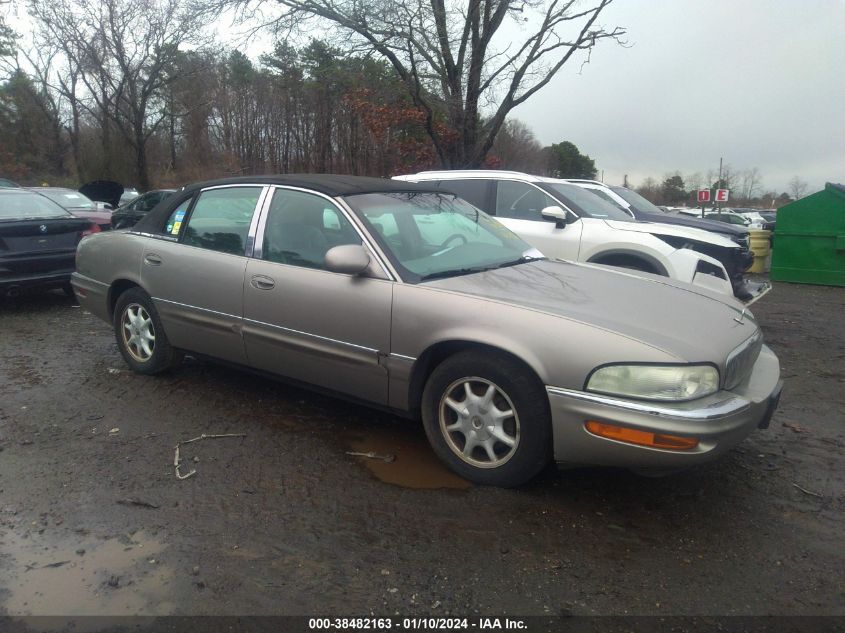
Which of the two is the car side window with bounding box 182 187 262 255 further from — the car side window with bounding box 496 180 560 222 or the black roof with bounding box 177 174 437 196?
the car side window with bounding box 496 180 560 222

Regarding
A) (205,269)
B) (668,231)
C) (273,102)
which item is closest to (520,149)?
(273,102)

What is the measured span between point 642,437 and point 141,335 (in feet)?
12.3

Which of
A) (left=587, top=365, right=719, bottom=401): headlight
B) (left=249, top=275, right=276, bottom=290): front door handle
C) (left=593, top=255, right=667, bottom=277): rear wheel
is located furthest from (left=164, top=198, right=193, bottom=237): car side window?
(left=593, top=255, right=667, bottom=277): rear wheel

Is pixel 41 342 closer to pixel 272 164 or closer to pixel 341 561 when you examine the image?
pixel 341 561

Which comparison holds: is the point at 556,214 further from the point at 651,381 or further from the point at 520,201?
the point at 651,381

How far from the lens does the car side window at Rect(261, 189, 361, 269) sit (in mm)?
3883

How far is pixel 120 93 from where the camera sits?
27.5 meters

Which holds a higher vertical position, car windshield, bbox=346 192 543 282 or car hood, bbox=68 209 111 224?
car windshield, bbox=346 192 543 282

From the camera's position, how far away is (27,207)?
7.92 metres

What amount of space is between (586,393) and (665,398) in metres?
0.33

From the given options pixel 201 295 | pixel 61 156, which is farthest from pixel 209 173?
pixel 201 295

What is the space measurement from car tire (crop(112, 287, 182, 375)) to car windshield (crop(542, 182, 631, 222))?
14.5 feet

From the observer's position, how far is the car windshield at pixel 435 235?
375 cm

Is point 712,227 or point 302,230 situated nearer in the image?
point 302,230
